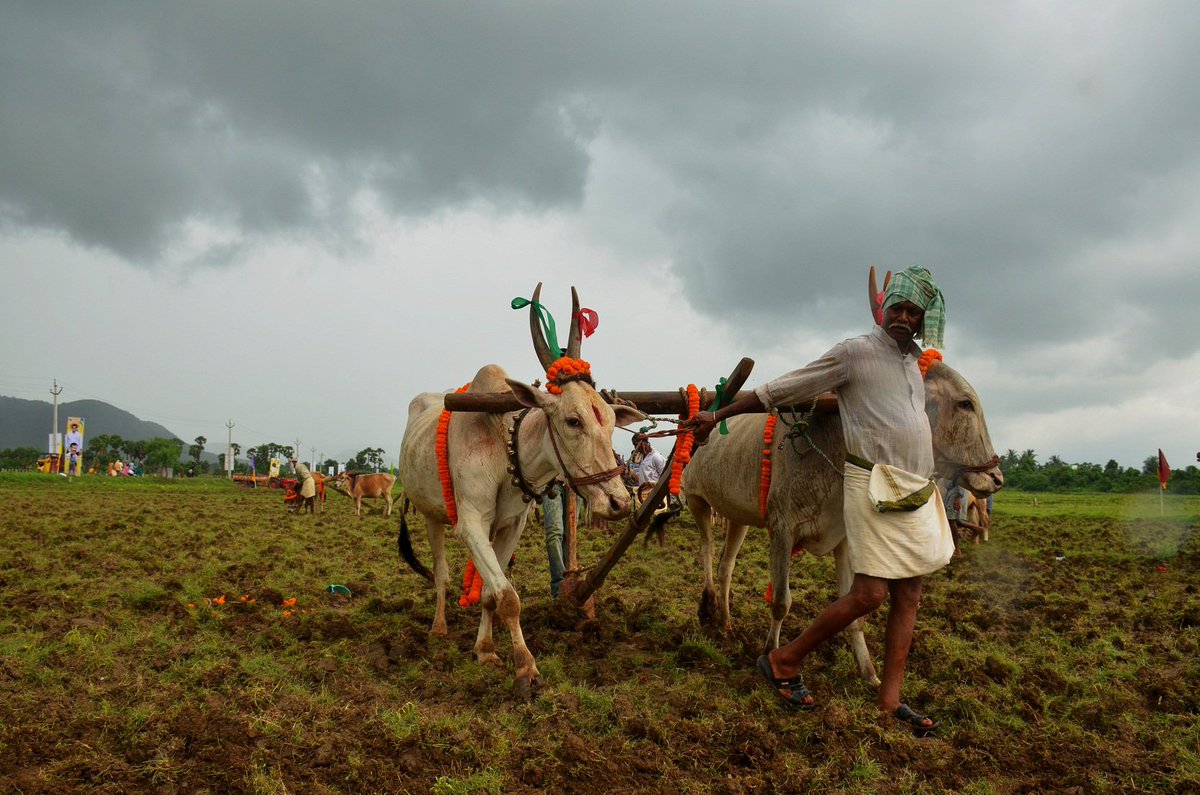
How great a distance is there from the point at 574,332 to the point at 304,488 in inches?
684

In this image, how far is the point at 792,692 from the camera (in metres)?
4.46

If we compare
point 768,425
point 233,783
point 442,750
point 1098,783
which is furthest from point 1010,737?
point 233,783

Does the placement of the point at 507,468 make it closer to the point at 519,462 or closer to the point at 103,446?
the point at 519,462

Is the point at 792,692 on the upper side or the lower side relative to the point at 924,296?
lower

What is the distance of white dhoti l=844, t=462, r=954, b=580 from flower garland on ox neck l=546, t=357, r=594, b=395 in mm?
1695

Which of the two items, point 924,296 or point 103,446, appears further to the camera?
point 103,446

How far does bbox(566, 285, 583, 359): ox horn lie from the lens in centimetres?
508

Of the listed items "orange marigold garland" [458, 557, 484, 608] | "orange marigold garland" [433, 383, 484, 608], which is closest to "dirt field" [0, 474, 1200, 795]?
"orange marigold garland" [458, 557, 484, 608]

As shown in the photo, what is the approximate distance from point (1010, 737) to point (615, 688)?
212 centimetres

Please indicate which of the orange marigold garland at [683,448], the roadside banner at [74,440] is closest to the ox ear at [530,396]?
the orange marigold garland at [683,448]

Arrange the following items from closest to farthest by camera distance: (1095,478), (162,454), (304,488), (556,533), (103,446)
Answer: (556,533), (304,488), (1095,478), (162,454), (103,446)

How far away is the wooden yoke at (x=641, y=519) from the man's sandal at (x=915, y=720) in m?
1.71

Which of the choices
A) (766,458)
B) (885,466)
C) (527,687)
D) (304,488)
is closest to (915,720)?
(885,466)

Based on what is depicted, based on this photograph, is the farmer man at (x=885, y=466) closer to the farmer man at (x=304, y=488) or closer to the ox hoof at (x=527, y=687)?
the ox hoof at (x=527, y=687)
